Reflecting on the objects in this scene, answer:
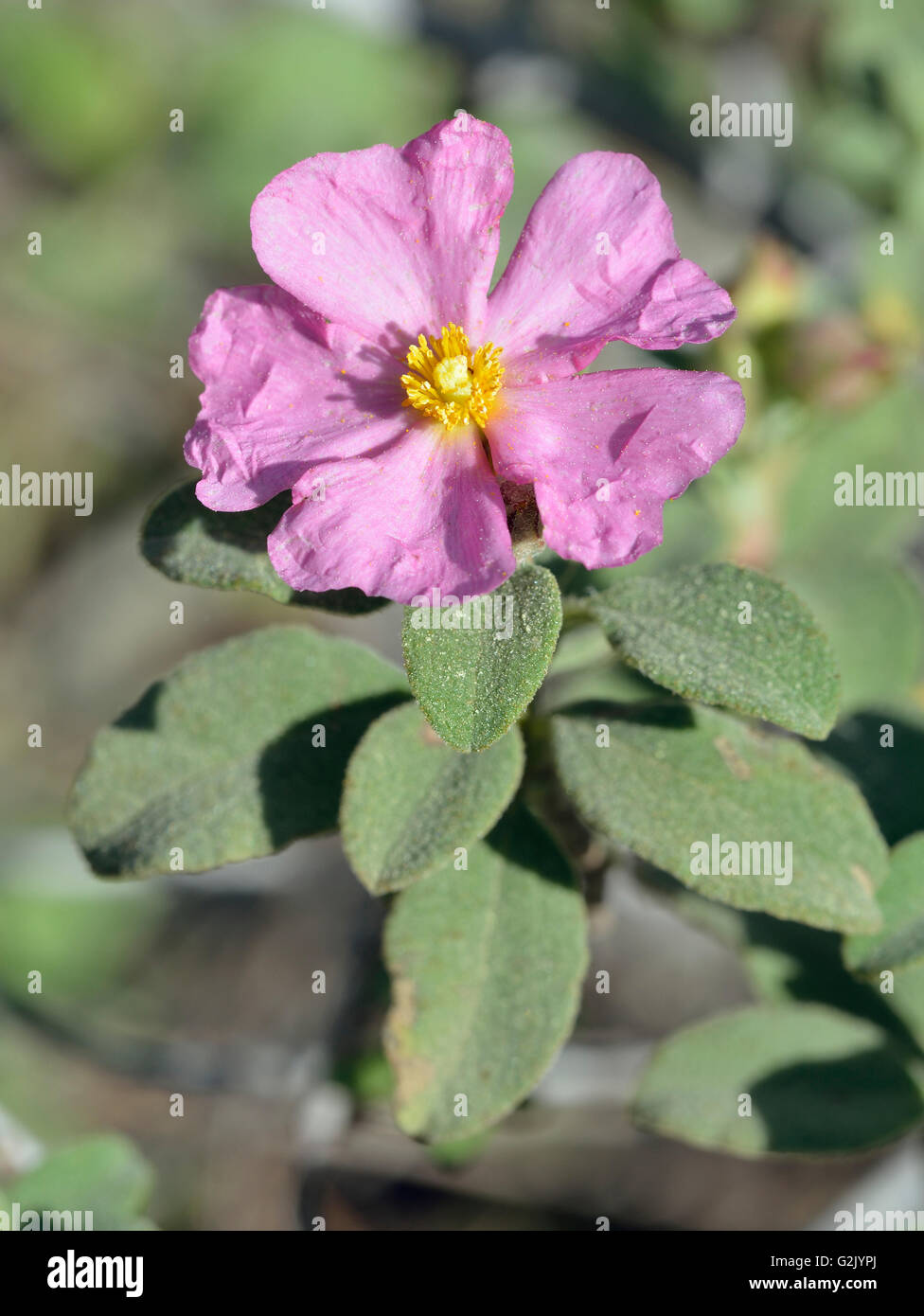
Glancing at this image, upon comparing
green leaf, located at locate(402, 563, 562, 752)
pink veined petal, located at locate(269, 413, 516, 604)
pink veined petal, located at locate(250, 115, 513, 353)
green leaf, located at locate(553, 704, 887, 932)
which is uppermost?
pink veined petal, located at locate(250, 115, 513, 353)

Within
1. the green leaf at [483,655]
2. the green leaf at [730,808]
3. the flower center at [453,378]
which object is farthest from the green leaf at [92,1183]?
the flower center at [453,378]

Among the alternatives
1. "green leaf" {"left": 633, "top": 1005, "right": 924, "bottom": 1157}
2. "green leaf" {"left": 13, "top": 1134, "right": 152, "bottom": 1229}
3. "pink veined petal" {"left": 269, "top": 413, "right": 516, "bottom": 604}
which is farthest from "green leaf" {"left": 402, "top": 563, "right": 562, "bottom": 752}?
"green leaf" {"left": 13, "top": 1134, "right": 152, "bottom": 1229}

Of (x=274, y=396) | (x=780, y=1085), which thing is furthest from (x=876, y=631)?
(x=274, y=396)

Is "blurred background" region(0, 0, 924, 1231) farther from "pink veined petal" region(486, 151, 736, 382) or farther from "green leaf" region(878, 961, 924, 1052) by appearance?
"pink veined petal" region(486, 151, 736, 382)

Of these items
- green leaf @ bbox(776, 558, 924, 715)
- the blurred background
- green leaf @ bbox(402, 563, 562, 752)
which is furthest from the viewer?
the blurred background

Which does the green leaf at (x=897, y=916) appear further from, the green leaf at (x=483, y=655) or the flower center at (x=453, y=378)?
the flower center at (x=453, y=378)

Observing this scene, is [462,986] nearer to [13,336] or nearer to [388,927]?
[388,927]

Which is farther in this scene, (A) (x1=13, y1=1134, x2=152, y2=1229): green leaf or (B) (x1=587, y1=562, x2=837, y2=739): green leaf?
(A) (x1=13, y1=1134, x2=152, y2=1229): green leaf
